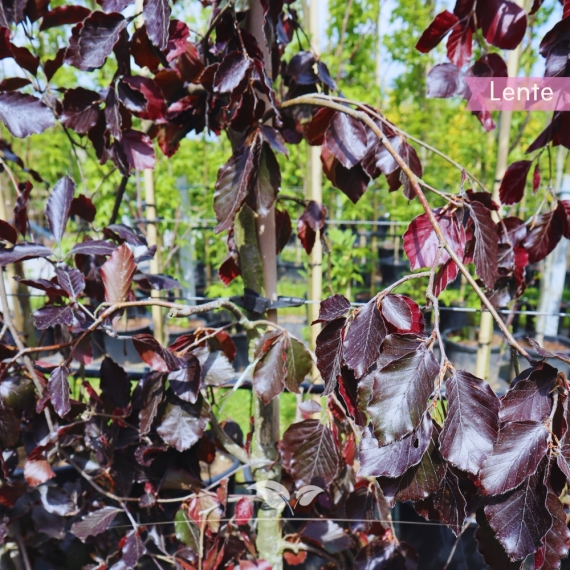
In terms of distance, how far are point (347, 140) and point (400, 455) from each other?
511mm

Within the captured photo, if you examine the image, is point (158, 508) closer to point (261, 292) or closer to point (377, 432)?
point (261, 292)

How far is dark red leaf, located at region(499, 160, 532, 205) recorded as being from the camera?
1.00 meters

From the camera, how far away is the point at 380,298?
0.59 m

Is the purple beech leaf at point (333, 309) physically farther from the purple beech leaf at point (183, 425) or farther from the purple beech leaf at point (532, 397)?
the purple beech leaf at point (183, 425)

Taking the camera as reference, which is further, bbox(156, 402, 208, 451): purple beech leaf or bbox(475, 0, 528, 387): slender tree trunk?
bbox(475, 0, 528, 387): slender tree trunk

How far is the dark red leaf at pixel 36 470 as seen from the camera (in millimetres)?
951

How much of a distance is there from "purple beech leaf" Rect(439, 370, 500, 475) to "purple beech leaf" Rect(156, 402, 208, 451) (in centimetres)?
52

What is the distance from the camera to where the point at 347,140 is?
2.68ft

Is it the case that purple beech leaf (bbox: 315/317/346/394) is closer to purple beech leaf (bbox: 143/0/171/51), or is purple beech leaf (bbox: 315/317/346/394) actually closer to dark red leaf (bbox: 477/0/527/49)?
purple beech leaf (bbox: 143/0/171/51)

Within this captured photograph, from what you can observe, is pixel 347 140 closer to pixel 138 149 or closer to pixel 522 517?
pixel 138 149

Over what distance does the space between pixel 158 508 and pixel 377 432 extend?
83 cm

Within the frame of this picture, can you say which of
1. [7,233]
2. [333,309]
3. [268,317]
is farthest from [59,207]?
[333,309]

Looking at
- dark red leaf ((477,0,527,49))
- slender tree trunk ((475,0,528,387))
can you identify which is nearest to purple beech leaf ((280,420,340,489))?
dark red leaf ((477,0,527,49))

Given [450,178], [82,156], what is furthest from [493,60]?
[82,156]
